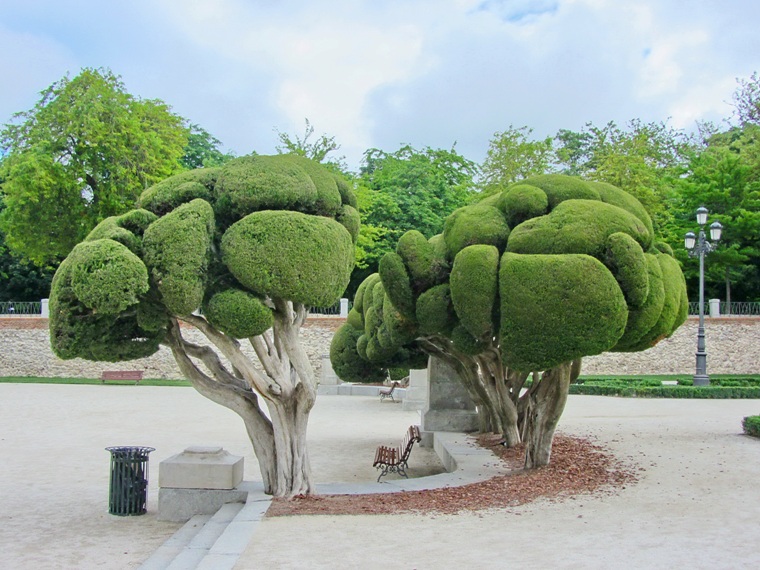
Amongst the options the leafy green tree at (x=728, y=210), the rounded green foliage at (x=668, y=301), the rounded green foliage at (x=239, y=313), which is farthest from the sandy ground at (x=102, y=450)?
the leafy green tree at (x=728, y=210)

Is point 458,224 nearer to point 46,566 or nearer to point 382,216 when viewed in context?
point 46,566

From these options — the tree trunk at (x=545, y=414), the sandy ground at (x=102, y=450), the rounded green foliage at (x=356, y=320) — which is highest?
the rounded green foliage at (x=356, y=320)

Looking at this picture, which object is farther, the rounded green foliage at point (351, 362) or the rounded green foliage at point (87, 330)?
the rounded green foliage at point (351, 362)

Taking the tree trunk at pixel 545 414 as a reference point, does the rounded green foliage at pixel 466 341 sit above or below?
above

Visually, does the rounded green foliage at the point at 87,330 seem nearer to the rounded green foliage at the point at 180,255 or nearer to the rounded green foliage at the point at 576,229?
the rounded green foliage at the point at 180,255

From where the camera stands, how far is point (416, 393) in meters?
23.2

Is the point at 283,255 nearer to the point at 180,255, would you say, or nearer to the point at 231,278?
the point at 231,278

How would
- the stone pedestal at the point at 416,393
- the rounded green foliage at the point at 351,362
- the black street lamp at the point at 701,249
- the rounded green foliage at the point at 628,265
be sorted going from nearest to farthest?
the rounded green foliage at the point at 628,265
the rounded green foliage at the point at 351,362
the stone pedestal at the point at 416,393
the black street lamp at the point at 701,249

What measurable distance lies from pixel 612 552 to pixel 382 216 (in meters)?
33.6

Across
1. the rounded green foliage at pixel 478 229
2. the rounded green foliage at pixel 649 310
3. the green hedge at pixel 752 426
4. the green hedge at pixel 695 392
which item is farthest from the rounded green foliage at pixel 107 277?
the green hedge at pixel 695 392

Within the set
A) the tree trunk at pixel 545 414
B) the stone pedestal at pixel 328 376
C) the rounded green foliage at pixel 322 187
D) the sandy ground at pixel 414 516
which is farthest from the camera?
the stone pedestal at pixel 328 376

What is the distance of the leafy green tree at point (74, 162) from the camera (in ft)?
105

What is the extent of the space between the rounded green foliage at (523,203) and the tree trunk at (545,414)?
2.22m

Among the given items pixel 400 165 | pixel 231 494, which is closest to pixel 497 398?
pixel 231 494
